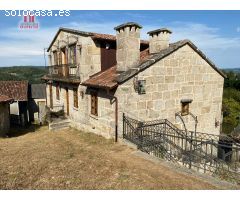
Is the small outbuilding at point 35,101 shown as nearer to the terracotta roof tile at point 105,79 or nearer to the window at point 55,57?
the window at point 55,57

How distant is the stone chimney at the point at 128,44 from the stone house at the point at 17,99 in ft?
60.9

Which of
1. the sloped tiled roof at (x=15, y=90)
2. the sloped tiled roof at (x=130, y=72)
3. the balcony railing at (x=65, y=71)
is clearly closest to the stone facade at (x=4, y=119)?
the balcony railing at (x=65, y=71)

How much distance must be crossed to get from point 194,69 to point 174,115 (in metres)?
2.75

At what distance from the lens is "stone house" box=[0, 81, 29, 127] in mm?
26547

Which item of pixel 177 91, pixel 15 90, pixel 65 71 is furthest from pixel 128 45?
pixel 15 90

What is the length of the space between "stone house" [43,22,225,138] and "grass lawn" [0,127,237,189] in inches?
79.5

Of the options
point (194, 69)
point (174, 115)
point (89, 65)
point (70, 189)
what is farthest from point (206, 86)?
point (70, 189)

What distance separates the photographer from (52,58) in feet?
63.4

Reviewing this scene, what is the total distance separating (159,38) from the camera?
11.9 meters

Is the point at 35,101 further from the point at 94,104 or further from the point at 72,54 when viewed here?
the point at 94,104

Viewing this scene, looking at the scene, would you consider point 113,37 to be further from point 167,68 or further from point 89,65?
point 167,68

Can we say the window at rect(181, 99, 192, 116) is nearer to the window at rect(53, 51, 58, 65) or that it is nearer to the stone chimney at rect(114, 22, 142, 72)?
the stone chimney at rect(114, 22, 142, 72)

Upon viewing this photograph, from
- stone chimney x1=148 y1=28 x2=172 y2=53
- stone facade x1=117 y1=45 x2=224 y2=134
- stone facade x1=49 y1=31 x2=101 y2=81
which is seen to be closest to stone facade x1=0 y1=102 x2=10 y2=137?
stone facade x1=49 y1=31 x2=101 y2=81

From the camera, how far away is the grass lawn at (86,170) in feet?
21.3
